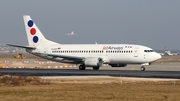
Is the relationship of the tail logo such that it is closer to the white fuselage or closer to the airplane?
the airplane

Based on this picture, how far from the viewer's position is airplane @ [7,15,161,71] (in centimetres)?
6719

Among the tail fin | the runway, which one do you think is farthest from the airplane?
the runway

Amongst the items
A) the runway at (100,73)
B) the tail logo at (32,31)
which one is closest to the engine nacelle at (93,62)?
the runway at (100,73)

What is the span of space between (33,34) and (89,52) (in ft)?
36.0

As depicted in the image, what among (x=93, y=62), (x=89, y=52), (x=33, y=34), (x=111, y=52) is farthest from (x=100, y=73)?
(x=33, y=34)

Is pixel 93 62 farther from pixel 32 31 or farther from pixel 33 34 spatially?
A: pixel 32 31

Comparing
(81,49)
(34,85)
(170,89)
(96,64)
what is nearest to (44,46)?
(81,49)

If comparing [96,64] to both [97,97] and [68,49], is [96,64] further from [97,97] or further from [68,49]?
[97,97]

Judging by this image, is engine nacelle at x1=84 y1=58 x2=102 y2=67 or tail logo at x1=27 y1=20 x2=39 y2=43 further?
tail logo at x1=27 y1=20 x2=39 y2=43

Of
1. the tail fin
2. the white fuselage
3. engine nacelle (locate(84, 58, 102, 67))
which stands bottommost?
engine nacelle (locate(84, 58, 102, 67))

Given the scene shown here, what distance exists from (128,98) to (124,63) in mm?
39017

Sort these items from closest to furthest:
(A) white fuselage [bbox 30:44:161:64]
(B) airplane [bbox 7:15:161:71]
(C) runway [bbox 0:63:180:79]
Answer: (C) runway [bbox 0:63:180:79]
(A) white fuselage [bbox 30:44:161:64]
(B) airplane [bbox 7:15:161:71]

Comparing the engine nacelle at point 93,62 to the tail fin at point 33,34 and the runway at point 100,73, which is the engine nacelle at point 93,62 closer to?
the runway at point 100,73

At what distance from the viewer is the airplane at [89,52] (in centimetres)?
6719
